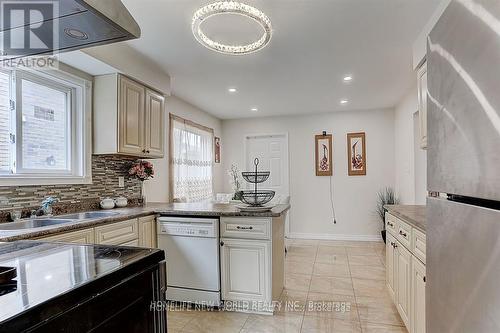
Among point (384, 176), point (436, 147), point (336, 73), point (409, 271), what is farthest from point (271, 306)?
point (384, 176)

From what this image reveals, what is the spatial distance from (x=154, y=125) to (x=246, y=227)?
5.58ft

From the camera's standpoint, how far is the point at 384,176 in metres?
5.47

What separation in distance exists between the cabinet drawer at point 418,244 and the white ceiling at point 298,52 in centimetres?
160

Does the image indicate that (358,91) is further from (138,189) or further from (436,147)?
(436,147)

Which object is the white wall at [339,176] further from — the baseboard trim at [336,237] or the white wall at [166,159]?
the white wall at [166,159]

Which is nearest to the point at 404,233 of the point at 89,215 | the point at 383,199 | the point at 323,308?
the point at 323,308

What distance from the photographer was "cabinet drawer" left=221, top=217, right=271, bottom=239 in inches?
99.2

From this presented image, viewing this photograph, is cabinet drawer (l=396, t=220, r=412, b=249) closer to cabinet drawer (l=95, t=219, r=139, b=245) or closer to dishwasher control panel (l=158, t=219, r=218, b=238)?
dishwasher control panel (l=158, t=219, r=218, b=238)

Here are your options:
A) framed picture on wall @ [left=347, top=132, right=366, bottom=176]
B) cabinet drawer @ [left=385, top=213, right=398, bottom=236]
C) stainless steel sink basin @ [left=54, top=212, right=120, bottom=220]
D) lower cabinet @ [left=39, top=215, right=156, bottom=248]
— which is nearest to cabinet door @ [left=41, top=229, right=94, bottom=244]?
lower cabinet @ [left=39, top=215, right=156, bottom=248]

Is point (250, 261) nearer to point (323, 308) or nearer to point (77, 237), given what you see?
point (323, 308)

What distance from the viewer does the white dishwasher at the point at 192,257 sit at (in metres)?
2.64

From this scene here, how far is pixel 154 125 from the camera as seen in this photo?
134 inches

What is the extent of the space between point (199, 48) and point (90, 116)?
4.21 ft

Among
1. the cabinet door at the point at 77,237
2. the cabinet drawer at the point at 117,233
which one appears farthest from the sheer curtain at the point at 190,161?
the cabinet door at the point at 77,237
